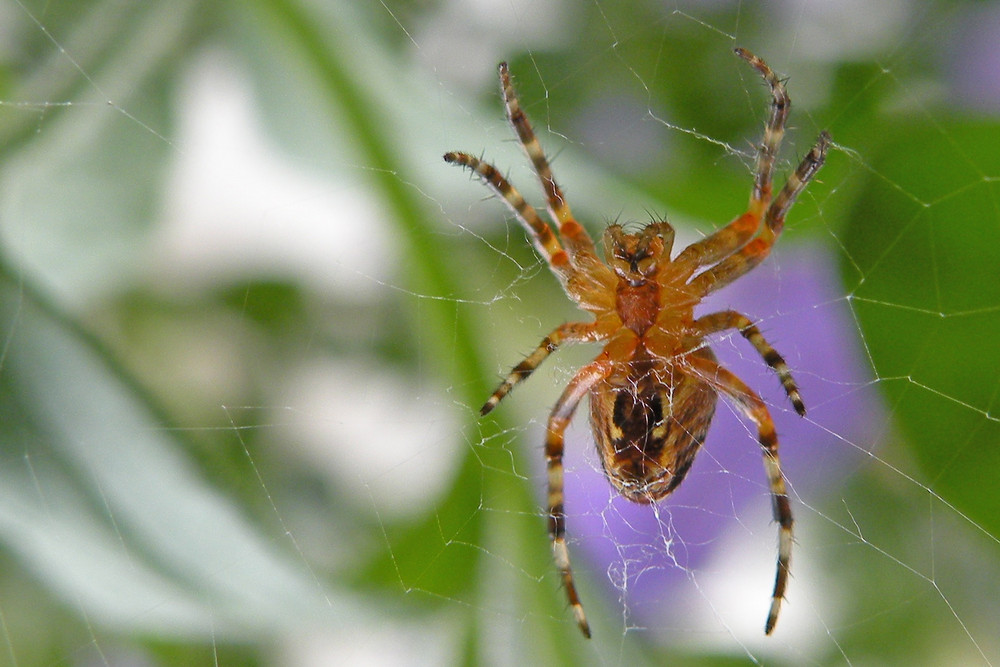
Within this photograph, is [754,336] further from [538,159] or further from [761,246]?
[538,159]

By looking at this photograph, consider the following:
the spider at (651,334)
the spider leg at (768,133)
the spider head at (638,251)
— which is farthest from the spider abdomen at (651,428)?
the spider leg at (768,133)

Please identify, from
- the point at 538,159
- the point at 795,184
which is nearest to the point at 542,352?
the point at 538,159

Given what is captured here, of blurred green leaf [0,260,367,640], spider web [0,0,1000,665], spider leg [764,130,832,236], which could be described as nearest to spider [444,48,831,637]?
spider leg [764,130,832,236]

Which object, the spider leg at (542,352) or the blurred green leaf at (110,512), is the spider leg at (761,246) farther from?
the blurred green leaf at (110,512)

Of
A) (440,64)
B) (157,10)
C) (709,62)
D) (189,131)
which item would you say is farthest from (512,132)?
(157,10)

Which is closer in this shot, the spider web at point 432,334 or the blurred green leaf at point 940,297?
the blurred green leaf at point 940,297

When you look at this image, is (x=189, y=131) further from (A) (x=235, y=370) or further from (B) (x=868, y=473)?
(B) (x=868, y=473)

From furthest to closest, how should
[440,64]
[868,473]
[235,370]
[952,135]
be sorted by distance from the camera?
[235,370] → [440,64] → [868,473] → [952,135]
